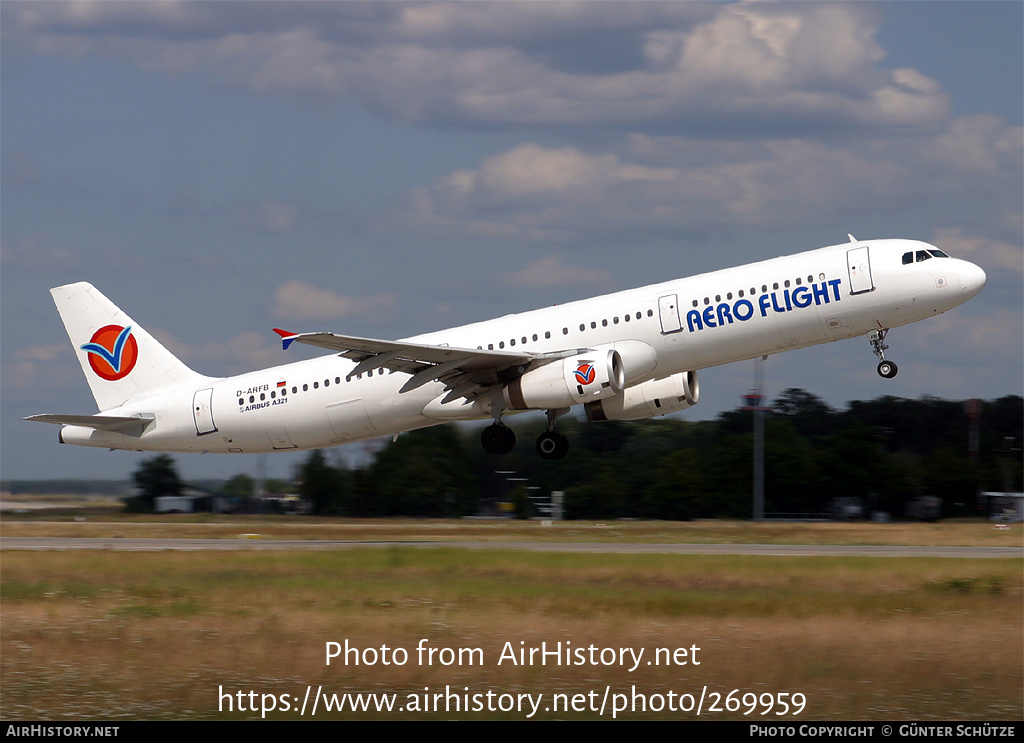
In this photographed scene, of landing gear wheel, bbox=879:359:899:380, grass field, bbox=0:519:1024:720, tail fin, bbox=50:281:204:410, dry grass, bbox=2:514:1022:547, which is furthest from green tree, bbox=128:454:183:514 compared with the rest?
landing gear wheel, bbox=879:359:899:380

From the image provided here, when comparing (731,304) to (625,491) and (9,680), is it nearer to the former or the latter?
(9,680)

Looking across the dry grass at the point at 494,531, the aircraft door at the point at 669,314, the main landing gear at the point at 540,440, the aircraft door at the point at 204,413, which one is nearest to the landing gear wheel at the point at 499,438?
the main landing gear at the point at 540,440

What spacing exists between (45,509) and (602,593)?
4338 cm

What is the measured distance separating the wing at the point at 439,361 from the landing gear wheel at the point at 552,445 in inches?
103

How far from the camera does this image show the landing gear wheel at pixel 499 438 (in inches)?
1390

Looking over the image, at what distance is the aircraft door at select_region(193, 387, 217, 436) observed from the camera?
125 feet

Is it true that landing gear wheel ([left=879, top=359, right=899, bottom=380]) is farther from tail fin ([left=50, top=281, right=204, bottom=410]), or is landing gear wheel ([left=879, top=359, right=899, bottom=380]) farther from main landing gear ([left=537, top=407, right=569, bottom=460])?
tail fin ([left=50, top=281, right=204, bottom=410])

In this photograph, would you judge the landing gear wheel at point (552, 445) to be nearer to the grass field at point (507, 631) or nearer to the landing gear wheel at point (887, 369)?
the grass field at point (507, 631)

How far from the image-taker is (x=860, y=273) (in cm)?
3058

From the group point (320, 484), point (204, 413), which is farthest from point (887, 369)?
point (320, 484)

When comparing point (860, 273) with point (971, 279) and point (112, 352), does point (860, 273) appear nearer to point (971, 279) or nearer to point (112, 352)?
point (971, 279)

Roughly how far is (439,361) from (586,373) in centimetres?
428

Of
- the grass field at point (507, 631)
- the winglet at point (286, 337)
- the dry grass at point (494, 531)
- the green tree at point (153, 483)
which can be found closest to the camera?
the grass field at point (507, 631)
